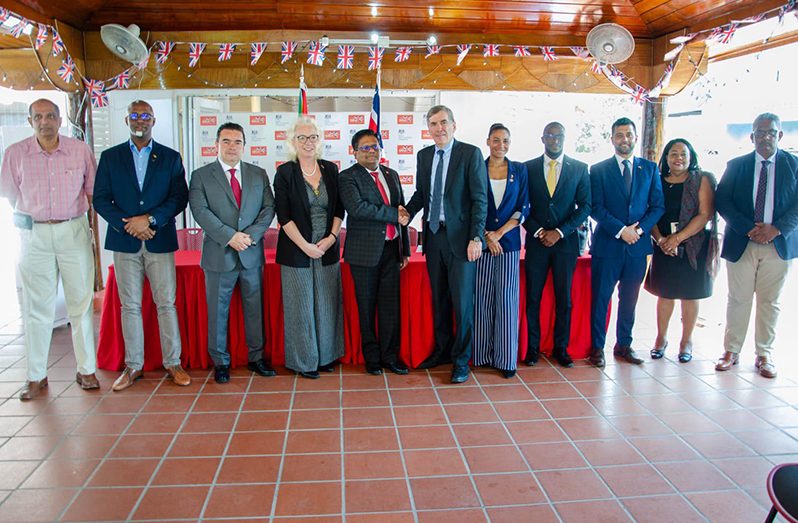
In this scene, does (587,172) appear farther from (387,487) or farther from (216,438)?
(216,438)

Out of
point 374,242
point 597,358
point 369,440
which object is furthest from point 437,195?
point 597,358

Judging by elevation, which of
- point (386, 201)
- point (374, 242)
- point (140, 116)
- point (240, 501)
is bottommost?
point (240, 501)

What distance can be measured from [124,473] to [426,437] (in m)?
1.47

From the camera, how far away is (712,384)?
12.6ft

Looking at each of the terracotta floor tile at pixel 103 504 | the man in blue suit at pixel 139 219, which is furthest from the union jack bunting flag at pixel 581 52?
the terracotta floor tile at pixel 103 504

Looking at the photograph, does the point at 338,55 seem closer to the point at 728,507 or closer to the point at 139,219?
the point at 139,219

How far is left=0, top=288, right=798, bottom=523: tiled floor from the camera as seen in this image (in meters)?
2.46

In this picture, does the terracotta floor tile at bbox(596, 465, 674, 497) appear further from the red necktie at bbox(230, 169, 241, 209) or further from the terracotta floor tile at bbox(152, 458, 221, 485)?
the red necktie at bbox(230, 169, 241, 209)

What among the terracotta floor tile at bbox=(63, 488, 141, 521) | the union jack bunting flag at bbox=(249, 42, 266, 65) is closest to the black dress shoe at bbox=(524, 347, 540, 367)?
the terracotta floor tile at bbox=(63, 488, 141, 521)

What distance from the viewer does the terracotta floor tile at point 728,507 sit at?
2.38 metres

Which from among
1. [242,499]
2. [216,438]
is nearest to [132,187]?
[216,438]

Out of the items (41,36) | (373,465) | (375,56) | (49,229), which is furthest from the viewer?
(375,56)

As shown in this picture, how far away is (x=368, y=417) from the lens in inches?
130

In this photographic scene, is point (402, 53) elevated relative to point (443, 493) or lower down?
elevated
